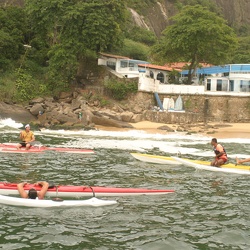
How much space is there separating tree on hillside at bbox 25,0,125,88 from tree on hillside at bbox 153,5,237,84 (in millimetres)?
6145

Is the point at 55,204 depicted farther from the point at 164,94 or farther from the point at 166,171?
the point at 164,94

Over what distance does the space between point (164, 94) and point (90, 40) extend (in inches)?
401

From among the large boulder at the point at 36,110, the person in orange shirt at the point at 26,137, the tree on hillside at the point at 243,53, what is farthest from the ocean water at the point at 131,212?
the tree on hillside at the point at 243,53

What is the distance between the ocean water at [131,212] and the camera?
857cm

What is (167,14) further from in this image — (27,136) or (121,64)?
(27,136)

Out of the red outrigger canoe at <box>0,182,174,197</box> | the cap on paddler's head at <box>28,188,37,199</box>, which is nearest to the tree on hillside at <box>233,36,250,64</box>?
the red outrigger canoe at <box>0,182,174,197</box>

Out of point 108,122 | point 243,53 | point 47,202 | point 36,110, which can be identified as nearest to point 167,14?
point 243,53

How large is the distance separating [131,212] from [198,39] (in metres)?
35.4

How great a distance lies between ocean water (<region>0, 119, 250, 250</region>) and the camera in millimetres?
8570

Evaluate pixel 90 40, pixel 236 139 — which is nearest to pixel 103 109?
pixel 90 40

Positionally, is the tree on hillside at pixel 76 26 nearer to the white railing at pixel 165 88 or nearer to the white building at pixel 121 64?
the white building at pixel 121 64

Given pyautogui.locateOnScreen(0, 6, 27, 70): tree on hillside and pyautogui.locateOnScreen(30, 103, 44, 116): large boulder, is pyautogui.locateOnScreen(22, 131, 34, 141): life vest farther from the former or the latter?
pyautogui.locateOnScreen(0, 6, 27, 70): tree on hillside

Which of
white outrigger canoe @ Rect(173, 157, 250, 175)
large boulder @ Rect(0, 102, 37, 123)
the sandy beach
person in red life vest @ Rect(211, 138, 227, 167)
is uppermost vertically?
large boulder @ Rect(0, 102, 37, 123)

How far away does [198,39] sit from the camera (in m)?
43.2
